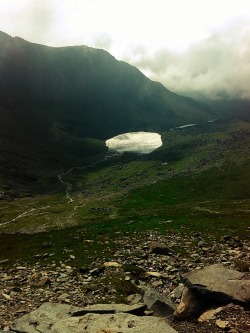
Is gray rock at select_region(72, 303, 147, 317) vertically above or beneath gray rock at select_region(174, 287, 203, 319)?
above

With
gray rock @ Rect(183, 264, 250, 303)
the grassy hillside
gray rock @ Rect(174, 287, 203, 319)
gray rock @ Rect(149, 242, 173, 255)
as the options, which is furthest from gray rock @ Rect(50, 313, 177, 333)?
gray rock @ Rect(149, 242, 173, 255)

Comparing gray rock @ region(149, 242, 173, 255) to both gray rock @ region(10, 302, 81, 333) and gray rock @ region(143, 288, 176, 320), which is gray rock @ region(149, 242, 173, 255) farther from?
gray rock @ region(10, 302, 81, 333)

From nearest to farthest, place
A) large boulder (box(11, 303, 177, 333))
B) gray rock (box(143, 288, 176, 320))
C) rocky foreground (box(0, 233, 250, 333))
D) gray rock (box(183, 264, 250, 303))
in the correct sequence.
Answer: large boulder (box(11, 303, 177, 333)), rocky foreground (box(0, 233, 250, 333)), gray rock (box(183, 264, 250, 303)), gray rock (box(143, 288, 176, 320))

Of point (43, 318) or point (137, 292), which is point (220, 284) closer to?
point (137, 292)

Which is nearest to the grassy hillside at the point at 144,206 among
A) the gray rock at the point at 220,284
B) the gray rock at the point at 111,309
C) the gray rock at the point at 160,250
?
the gray rock at the point at 160,250

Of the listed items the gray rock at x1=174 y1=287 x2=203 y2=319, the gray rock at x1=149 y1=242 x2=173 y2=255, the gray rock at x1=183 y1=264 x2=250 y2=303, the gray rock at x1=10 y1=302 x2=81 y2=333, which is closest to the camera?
the gray rock at x1=10 y1=302 x2=81 y2=333

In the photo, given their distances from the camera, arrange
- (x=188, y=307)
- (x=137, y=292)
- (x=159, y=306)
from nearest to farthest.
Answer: (x=188, y=307)
(x=159, y=306)
(x=137, y=292)

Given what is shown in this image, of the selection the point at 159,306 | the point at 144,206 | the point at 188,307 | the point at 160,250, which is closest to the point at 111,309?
the point at 159,306

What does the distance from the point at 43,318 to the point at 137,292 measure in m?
8.94

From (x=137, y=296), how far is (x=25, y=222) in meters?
68.8

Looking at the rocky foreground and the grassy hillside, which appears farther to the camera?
the grassy hillside

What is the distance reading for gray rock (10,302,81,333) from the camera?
20.3 meters

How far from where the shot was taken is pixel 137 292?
2788 centimetres

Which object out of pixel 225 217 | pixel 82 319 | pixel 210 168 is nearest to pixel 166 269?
pixel 82 319
